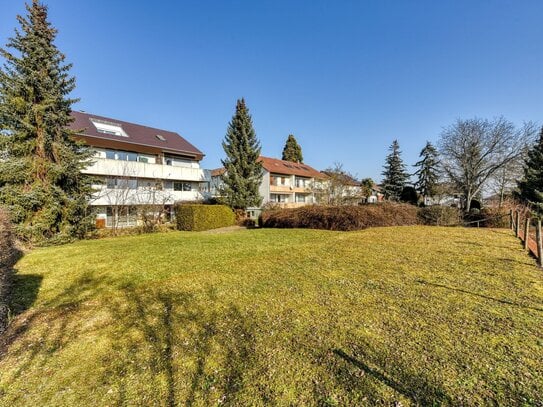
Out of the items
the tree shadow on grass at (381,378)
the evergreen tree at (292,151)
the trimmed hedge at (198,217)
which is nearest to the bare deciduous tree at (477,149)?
the evergreen tree at (292,151)

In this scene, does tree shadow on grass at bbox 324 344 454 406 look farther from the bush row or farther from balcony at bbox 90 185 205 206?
balcony at bbox 90 185 205 206

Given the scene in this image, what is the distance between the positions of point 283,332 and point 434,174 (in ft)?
137

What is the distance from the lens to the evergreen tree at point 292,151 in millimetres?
44688

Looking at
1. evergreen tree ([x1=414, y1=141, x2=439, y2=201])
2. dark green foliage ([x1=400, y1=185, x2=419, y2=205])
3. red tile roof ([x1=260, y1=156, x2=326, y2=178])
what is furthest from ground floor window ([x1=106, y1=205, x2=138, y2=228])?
evergreen tree ([x1=414, y1=141, x2=439, y2=201])

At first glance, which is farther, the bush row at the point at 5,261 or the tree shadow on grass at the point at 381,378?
the bush row at the point at 5,261

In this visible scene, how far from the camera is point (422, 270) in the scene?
6.38 meters

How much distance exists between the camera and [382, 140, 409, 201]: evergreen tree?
3944cm

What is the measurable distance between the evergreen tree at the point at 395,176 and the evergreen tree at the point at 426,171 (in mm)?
2052

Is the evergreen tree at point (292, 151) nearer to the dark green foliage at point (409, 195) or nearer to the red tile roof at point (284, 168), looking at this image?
the red tile roof at point (284, 168)

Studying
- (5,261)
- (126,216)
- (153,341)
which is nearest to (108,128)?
(126,216)

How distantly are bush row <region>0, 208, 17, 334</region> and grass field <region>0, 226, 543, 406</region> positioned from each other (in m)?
0.23

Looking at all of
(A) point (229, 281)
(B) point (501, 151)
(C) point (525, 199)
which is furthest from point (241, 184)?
(B) point (501, 151)

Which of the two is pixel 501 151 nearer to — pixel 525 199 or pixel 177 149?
pixel 525 199

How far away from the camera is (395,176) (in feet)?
129
